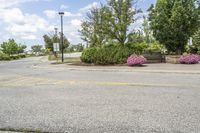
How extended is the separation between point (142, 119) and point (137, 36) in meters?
29.8

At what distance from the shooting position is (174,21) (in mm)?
33625

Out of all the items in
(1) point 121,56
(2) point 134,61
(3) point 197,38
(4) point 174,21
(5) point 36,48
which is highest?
(4) point 174,21

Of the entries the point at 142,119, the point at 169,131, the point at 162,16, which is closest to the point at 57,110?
the point at 142,119

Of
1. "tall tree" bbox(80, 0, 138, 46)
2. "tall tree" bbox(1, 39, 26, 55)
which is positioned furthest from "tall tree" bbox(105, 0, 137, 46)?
"tall tree" bbox(1, 39, 26, 55)

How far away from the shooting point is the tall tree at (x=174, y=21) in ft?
110

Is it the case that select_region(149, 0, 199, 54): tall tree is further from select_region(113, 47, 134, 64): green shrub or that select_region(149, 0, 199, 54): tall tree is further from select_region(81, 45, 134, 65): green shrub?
select_region(113, 47, 134, 64): green shrub

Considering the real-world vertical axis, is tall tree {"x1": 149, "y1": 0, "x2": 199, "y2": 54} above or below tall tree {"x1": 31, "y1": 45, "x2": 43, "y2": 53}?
above

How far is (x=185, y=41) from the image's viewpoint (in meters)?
35.1

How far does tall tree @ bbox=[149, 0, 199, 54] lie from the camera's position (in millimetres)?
33531

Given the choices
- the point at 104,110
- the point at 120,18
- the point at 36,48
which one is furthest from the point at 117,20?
the point at 36,48

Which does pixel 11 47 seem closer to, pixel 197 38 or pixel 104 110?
pixel 197 38

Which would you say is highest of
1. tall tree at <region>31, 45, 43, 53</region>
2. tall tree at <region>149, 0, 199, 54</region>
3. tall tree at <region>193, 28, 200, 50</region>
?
tall tree at <region>149, 0, 199, 54</region>

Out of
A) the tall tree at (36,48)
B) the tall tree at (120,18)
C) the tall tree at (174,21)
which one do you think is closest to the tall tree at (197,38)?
the tall tree at (174,21)

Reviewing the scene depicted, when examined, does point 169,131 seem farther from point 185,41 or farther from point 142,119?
point 185,41
